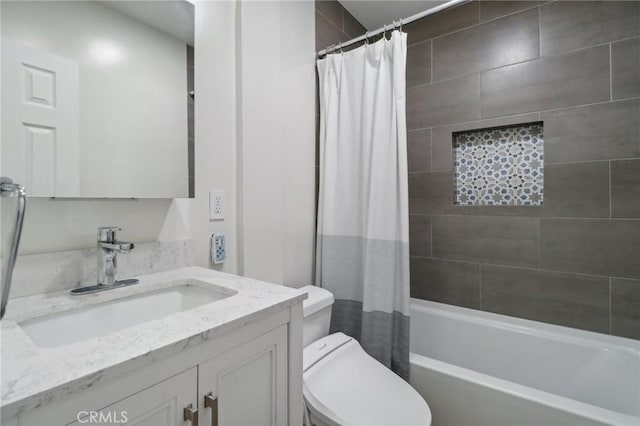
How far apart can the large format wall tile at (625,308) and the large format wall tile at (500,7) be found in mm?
1535

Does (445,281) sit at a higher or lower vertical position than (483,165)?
lower

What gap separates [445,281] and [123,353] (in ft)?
6.33

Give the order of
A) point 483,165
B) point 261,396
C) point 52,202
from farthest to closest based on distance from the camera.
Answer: point 483,165 < point 52,202 < point 261,396

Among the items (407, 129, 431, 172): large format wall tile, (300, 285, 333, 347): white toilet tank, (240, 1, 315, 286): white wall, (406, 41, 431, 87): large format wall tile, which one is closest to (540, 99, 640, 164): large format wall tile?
(407, 129, 431, 172): large format wall tile

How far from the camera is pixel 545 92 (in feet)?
5.61

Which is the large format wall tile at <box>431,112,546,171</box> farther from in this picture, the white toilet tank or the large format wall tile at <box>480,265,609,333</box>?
the white toilet tank

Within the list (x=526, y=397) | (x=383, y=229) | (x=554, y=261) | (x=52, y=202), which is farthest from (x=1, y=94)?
(x=554, y=261)

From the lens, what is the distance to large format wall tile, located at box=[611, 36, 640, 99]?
1.50 m

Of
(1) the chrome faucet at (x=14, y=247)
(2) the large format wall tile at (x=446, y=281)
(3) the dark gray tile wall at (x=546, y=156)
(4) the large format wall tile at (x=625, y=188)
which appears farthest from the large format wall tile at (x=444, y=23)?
(1) the chrome faucet at (x=14, y=247)

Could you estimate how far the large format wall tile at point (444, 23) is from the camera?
1.93m

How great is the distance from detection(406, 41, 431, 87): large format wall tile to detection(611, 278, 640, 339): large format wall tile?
1.55 m

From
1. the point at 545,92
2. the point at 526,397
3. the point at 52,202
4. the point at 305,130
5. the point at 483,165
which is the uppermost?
the point at 545,92

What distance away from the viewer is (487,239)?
1.90 m

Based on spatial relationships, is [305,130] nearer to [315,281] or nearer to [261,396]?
[315,281]
